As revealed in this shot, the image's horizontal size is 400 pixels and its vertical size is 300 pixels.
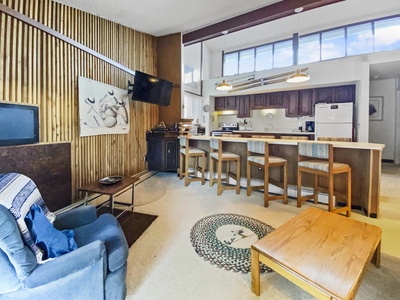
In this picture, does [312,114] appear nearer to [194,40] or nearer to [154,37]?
[194,40]

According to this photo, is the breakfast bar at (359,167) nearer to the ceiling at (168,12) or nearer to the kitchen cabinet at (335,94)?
the ceiling at (168,12)

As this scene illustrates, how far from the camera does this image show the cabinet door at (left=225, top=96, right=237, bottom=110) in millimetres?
7570

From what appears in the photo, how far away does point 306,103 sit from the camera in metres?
6.23

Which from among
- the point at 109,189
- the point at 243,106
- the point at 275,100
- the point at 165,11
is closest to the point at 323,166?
the point at 109,189

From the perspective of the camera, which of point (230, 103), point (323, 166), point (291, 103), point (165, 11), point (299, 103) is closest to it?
point (323, 166)

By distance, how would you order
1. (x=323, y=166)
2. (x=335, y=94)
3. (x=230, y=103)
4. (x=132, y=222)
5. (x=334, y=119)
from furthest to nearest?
(x=230, y=103) < (x=335, y=94) < (x=334, y=119) < (x=323, y=166) < (x=132, y=222)

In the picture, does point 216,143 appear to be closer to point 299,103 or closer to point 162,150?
point 162,150

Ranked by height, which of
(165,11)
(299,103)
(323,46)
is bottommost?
(299,103)

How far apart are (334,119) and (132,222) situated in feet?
18.4

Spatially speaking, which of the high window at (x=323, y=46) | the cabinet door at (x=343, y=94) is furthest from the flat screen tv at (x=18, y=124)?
the high window at (x=323, y=46)

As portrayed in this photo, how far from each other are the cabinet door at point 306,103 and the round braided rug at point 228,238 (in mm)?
4961

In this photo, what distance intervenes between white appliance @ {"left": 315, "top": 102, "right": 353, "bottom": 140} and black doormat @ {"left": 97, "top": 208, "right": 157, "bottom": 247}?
17.1ft

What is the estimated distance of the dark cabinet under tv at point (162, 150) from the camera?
4848 millimetres

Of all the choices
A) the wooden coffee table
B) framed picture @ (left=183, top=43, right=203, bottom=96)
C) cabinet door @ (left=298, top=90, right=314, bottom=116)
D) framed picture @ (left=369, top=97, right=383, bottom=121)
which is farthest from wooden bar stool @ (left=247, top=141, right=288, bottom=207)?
framed picture @ (left=369, top=97, right=383, bottom=121)
